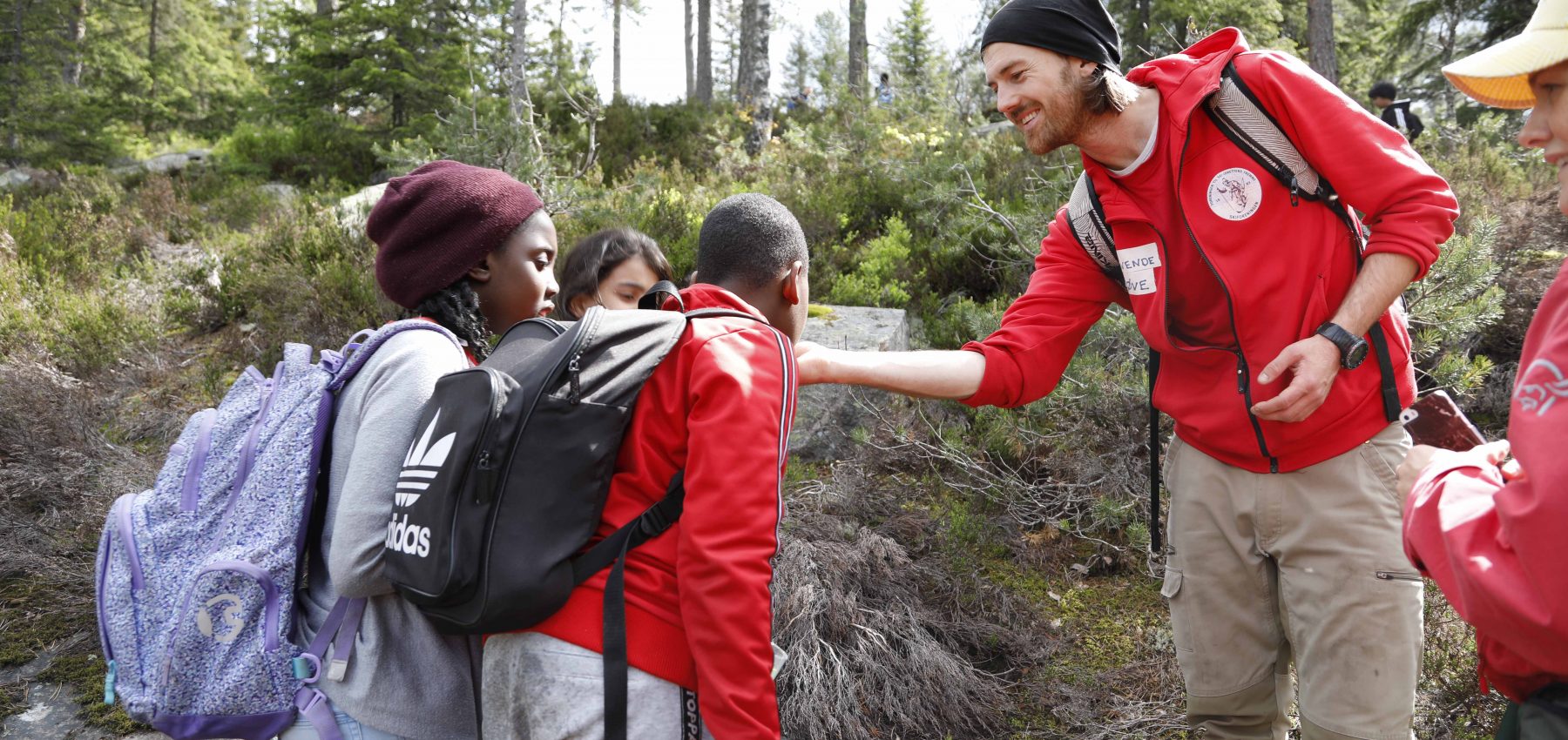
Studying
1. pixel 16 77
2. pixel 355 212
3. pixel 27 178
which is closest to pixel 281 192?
pixel 355 212

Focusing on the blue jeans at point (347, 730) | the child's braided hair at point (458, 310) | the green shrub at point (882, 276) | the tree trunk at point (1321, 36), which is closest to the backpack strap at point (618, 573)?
the blue jeans at point (347, 730)

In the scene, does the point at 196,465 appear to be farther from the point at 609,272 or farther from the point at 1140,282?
the point at 1140,282

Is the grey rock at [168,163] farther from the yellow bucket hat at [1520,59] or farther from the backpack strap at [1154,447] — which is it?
the yellow bucket hat at [1520,59]

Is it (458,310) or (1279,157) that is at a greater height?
(1279,157)

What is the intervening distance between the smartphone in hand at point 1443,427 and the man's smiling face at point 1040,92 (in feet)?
3.38

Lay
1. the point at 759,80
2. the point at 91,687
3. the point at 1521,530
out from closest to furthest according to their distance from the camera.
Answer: the point at 1521,530 < the point at 91,687 < the point at 759,80

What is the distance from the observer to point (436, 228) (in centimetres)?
217

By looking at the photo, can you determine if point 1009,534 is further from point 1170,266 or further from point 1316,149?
point 1316,149

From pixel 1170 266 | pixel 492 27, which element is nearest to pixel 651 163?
pixel 492 27

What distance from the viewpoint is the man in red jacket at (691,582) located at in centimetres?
168

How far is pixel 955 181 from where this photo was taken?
724 centimetres

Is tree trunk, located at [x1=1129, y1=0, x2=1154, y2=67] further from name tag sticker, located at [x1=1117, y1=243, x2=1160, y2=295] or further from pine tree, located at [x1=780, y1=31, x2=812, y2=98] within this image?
pine tree, located at [x1=780, y1=31, x2=812, y2=98]

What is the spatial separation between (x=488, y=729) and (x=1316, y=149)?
2.12 meters

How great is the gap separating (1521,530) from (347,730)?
198 centimetres
